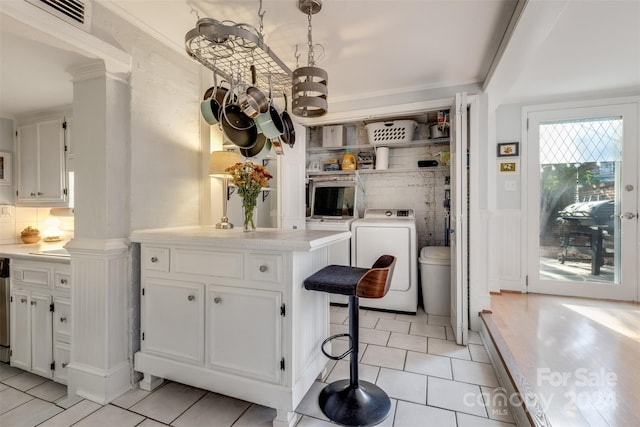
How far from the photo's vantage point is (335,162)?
3.76 m

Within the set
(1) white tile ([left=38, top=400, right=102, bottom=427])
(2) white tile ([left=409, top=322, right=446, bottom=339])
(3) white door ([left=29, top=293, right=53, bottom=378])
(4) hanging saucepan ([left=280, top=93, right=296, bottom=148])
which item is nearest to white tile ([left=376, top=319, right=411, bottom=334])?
(2) white tile ([left=409, top=322, right=446, bottom=339])

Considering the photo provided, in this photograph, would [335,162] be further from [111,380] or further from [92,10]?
[111,380]

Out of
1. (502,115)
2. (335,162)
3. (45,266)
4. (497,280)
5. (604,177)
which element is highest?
(502,115)

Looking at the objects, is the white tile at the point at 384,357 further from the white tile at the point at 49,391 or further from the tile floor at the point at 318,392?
the white tile at the point at 49,391

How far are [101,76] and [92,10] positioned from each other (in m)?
0.34

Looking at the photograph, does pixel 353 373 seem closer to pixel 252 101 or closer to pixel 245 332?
pixel 245 332

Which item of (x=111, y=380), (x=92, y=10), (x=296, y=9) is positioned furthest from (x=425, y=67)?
(x=111, y=380)

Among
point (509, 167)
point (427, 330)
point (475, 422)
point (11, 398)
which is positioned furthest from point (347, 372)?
point (509, 167)

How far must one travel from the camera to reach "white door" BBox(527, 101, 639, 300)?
3.14 m

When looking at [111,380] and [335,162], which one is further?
[335,162]

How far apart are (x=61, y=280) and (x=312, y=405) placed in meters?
1.83

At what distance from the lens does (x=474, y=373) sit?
6.53 feet

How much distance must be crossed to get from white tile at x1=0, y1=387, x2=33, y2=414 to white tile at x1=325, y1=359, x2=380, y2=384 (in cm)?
→ 189

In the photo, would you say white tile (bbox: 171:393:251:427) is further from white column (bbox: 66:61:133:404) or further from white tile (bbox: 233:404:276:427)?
white column (bbox: 66:61:133:404)
